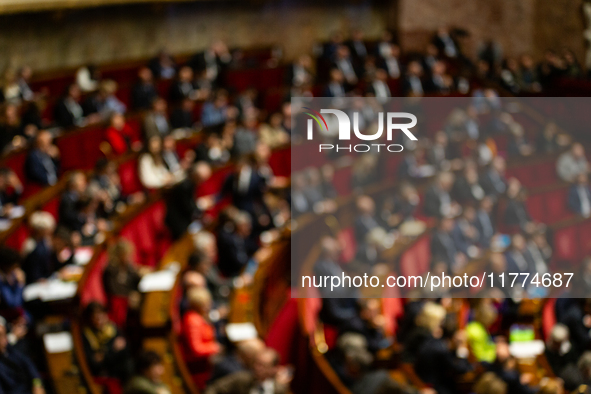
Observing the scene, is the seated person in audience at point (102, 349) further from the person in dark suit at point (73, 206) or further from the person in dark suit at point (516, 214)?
the person in dark suit at point (516, 214)

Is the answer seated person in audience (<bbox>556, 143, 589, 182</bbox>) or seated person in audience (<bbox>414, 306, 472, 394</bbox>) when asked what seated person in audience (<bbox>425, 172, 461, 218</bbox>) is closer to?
seated person in audience (<bbox>556, 143, 589, 182</bbox>)

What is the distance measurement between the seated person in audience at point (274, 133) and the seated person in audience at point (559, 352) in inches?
112

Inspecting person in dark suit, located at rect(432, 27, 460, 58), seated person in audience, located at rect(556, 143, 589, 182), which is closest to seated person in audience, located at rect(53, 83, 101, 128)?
seated person in audience, located at rect(556, 143, 589, 182)

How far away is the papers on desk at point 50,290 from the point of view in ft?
10.2

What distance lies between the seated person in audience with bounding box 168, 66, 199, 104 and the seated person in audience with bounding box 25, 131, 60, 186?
2119 millimetres

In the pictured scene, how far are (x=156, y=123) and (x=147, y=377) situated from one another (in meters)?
3.34

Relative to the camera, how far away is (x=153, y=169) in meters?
4.91

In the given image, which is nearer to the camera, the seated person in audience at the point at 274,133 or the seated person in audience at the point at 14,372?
the seated person in audience at the point at 14,372

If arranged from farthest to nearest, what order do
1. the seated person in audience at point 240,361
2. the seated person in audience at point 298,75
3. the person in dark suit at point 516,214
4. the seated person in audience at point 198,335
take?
1. the seated person in audience at point 298,75
2. the person in dark suit at point 516,214
3. the seated person in audience at point 198,335
4. the seated person in audience at point 240,361

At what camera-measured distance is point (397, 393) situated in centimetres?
274

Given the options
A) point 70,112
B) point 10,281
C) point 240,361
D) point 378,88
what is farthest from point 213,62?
point 240,361

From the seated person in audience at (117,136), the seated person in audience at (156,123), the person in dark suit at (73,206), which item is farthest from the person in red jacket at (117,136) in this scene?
the person in dark suit at (73,206)

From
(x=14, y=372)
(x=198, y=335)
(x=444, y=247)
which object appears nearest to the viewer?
(x=14, y=372)

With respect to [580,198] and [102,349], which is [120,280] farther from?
[580,198]
